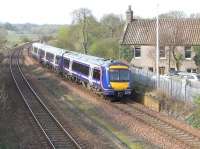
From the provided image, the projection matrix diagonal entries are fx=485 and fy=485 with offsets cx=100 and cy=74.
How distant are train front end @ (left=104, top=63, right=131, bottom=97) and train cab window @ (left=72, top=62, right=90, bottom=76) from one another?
14.0ft

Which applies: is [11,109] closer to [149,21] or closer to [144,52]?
[144,52]

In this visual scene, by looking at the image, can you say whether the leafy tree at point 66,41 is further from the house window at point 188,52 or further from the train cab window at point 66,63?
the train cab window at point 66,63

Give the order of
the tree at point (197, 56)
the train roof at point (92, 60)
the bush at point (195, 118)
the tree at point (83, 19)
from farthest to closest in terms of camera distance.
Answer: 1. the tree at point (83, 19)
2. the tree at point (197, 56)
3. the train roof at point (92, 60)
4. the bush at point (195, 118)

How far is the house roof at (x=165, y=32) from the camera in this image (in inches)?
2133

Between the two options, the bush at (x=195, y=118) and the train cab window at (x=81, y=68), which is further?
the train cab window at (x=81, y=68)

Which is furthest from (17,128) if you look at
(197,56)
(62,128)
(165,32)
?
(165,32)

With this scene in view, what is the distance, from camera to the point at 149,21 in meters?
57.6

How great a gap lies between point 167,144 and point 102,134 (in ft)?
11.7

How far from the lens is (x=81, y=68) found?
40.4 m

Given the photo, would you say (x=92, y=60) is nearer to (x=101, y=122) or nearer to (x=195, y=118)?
(x=101, y=122)

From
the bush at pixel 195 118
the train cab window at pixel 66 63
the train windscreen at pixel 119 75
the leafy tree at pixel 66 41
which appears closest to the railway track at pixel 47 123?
the train windscreen at pixel 119 75

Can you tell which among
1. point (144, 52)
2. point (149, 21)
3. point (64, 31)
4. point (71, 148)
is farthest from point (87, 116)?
point (64, 31)

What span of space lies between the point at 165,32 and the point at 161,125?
30.8 m

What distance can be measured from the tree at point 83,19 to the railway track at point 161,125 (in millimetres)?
47135
